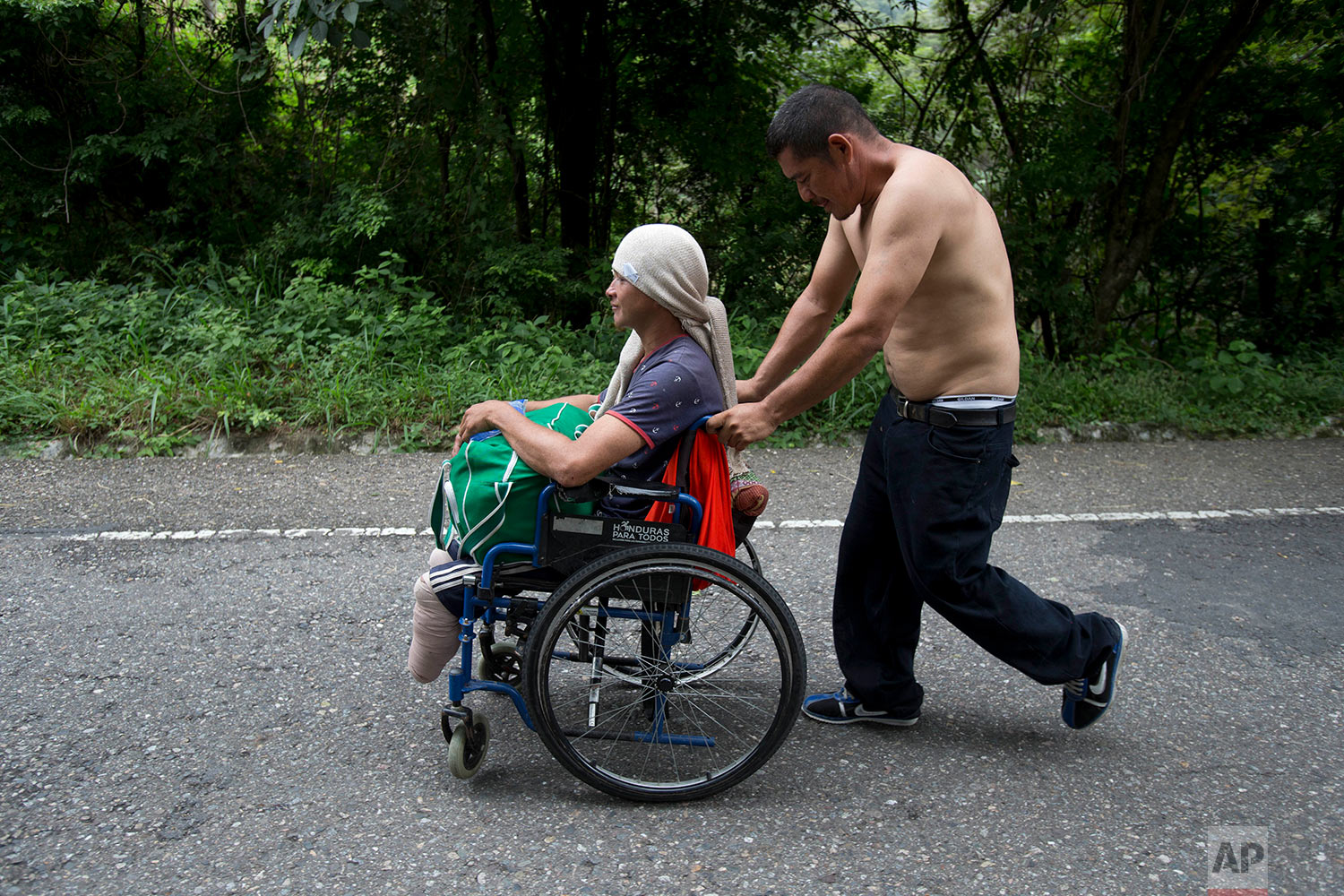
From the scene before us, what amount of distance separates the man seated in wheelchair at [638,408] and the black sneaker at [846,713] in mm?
730

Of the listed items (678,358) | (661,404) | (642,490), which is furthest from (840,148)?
(642,490)

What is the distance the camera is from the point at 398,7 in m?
5.52

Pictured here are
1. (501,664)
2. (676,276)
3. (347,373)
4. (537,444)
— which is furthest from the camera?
(347,373)

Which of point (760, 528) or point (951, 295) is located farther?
point (760, 528)

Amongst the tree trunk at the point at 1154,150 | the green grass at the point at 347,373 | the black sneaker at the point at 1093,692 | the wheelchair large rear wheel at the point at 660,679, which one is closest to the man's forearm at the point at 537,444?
the wheelchair large rear wheel at the point at 660,679

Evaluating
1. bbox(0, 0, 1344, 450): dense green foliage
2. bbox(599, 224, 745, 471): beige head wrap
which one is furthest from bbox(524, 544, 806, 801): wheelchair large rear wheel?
bbox(0, 0, 1344, 450): dense green foliage

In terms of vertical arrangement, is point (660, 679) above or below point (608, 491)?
below

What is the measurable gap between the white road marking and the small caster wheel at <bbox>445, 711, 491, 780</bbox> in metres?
1.87

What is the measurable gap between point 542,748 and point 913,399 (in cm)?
143

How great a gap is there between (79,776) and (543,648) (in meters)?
1.31

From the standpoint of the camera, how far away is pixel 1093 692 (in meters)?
2.89

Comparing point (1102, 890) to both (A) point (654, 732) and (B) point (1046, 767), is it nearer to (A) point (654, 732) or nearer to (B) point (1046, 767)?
(B) point (1046, 767)

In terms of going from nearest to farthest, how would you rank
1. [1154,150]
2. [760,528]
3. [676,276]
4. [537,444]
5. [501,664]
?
[537,444] < [676,276] < [501,664] < [760,528] < [1154,150]

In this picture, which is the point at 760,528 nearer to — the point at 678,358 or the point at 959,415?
the point at 959,415
